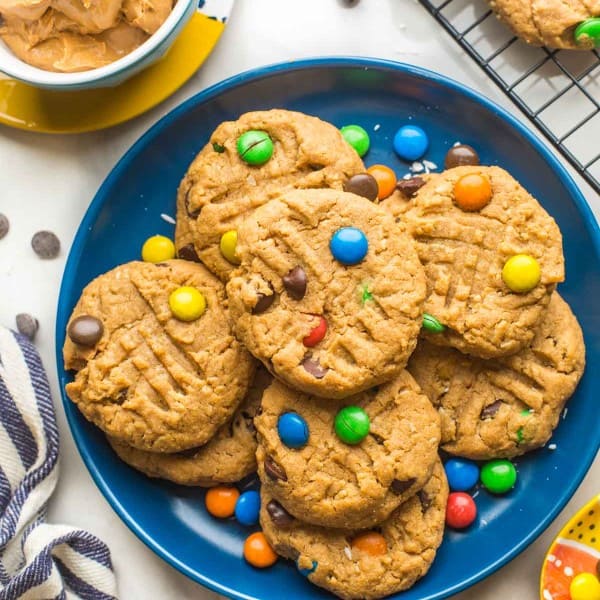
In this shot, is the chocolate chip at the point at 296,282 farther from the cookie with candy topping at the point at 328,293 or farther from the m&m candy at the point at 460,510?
the m&m candy at the point at 460,510

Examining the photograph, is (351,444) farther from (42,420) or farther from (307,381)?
(42,420)

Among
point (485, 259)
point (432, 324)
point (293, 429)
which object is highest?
point (485, 259)

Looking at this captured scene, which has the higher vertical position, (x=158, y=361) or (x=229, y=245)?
(x=229, y=245)

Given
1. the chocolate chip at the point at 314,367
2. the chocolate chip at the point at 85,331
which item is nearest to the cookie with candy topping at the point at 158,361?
the chocolate chip at the point at 85,331

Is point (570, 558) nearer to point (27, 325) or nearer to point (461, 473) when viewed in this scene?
point (461, 473)

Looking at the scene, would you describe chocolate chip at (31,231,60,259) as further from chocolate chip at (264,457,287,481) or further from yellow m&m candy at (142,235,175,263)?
chocolate chip at (264,457,287,481)

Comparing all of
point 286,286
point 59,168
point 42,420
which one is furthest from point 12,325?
point 286,286

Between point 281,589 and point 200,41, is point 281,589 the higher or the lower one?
the lower one

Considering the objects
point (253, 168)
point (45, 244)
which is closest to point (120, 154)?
point (45, 244)
